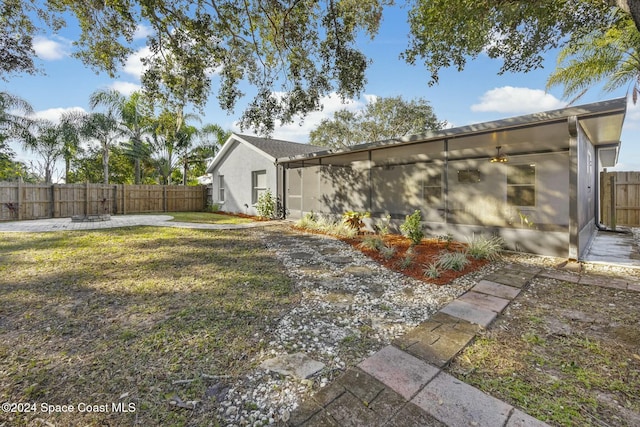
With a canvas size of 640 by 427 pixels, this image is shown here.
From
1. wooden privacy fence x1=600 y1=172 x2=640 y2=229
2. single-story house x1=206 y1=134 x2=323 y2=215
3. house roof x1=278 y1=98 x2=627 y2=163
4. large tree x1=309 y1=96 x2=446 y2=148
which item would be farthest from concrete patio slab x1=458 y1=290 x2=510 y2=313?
large tree x1=309 y1=96 x2=446 y2=148

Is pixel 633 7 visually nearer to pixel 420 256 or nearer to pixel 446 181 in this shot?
pixel 446 181

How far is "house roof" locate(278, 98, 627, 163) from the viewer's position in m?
4.88

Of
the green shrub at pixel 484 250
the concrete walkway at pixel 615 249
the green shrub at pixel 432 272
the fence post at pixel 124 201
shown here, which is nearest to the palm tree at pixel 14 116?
the fence post at pixel 124 201

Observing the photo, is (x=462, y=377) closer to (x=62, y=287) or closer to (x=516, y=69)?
(x=62, y=287)

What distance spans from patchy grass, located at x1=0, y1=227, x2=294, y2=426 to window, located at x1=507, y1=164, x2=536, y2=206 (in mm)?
6230

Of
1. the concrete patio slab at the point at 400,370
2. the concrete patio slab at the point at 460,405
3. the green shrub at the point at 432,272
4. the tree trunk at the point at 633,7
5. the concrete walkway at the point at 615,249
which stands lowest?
the concrete patio slab at the point at 460,405

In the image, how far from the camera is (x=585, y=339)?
8.96 feet

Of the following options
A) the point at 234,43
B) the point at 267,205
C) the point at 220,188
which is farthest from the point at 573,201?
the point at 220,188

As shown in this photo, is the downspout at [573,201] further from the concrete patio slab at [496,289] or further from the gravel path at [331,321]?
the concrete patio slab at [496,289]

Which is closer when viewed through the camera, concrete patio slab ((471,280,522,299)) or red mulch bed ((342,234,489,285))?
concrete patio slab ((471,280,522,299))

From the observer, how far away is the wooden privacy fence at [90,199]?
41.0 feet

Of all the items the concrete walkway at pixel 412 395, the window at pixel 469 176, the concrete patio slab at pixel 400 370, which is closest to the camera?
the concrete walkway at pixel 412 395

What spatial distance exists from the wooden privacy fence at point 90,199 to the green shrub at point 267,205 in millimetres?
7473

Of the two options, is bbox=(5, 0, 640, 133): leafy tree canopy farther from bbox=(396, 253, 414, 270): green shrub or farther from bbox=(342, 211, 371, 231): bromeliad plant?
bbox=(396, 253, 414, 270): green shrub
